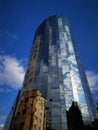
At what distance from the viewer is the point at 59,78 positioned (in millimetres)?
57625

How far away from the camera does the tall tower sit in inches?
1897

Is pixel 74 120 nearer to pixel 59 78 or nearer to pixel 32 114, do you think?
pixel 32 114

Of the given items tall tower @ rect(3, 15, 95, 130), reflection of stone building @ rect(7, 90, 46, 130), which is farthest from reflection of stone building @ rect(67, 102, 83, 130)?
reflection of stone building @ rect(7, 90, 46, 130)

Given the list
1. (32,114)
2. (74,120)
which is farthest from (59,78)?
(74,120)

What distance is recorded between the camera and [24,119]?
139ft

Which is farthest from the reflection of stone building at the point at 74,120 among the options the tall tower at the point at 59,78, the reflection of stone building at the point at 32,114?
the reflection of stone building at the point at 32,114

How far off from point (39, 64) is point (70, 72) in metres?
17.2

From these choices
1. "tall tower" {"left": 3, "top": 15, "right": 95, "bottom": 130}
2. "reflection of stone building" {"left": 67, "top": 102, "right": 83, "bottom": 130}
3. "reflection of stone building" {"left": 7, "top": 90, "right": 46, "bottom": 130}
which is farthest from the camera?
"tall tower" {"left": 3, "top": 15, "right": 95, "bottom": 130}

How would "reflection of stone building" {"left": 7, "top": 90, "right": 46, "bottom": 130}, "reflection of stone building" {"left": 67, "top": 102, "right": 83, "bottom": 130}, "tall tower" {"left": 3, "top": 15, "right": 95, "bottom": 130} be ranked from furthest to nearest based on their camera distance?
"tall tower" {"left": 3, "top": 15, "right": 95, "bottom": 130}
"reflection of stone building" {"left": 7, "top": 90, "right": 46, "bottom": 130}
"reflection of stone building" {"left": 67, "top": 102, "right": 83, "bottom": 130}

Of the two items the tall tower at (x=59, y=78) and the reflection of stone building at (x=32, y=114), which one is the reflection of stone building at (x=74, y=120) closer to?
the tall tower at (x=59, y=78)

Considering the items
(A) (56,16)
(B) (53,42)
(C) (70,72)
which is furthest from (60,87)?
(A) (56,16)

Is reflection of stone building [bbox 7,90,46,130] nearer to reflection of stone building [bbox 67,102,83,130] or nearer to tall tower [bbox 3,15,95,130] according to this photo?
tall tower [bbox 3,15,95,130]

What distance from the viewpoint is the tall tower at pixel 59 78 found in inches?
1897

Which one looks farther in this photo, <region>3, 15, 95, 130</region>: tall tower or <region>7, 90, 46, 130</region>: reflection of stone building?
<region>3, 15, 95, 130</region>: tall tower
